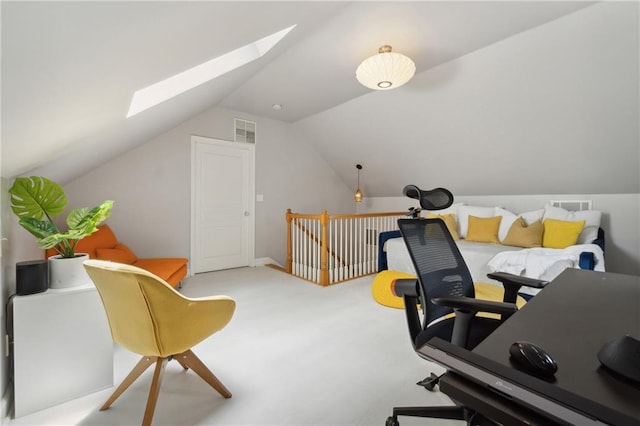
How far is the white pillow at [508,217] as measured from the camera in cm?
365

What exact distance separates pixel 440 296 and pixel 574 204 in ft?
12.4

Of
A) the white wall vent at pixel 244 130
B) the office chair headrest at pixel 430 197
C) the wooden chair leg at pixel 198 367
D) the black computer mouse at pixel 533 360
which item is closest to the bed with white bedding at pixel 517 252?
the office chair headrest at pixel 430 197

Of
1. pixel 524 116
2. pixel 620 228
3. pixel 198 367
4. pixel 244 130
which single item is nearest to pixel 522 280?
pixel 198 367

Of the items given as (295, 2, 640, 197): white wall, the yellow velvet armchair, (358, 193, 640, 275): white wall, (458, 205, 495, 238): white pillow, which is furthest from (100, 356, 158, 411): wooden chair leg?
(358, 193, 640, 275): white wall

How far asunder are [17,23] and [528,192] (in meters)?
5.16

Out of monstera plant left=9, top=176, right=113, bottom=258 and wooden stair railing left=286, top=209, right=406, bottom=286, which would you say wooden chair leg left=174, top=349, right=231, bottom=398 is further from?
wooden stair railing left=286, top=209, right=406, bottom=286

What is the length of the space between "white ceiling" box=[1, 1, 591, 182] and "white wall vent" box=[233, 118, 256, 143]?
1.12 m

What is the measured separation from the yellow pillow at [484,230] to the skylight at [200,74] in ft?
11.5

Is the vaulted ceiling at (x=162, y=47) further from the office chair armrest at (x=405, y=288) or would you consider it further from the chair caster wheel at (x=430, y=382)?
the chair caster wheel at (x=430, y=382)

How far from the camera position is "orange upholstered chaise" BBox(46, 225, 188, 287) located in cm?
275

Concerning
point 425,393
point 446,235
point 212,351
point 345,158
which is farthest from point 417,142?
point 212,351

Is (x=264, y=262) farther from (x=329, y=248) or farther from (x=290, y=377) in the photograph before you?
(x=290, y=377)

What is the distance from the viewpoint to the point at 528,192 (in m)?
4.07

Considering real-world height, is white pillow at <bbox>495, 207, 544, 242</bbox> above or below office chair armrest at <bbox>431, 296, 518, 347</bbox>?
above
